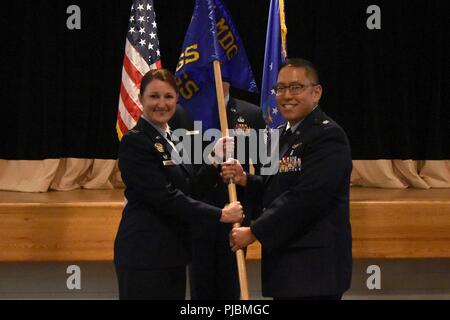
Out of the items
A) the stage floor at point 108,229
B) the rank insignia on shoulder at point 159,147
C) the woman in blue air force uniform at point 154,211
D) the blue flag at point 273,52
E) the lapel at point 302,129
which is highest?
the blue flag at point 273,52

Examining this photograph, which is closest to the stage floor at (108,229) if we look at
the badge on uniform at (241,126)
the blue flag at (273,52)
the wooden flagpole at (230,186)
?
the blue flag at (273,52)

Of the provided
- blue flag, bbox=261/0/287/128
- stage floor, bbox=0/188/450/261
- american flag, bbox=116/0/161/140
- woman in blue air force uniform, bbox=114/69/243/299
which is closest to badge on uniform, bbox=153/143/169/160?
woman in blue air force uniform, bbox=114/69/243/299

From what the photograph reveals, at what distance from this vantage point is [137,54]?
4438 millimetres

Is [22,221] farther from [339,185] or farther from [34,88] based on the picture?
[339,185]

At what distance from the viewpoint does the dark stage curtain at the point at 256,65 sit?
627 cm

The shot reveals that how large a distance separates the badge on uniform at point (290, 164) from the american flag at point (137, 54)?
1.91 meters

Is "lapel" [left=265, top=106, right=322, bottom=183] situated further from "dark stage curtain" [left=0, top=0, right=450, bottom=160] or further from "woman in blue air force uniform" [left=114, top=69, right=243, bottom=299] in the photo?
"dark stage curtain" [left=0, top=0, right=450, bottom=160]

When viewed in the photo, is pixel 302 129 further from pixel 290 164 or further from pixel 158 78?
pixel 158 78

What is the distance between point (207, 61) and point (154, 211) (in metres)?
0.91

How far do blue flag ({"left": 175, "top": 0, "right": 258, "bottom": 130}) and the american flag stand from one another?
1000 mm

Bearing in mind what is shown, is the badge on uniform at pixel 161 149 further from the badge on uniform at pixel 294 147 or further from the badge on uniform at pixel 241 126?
the badge on uniform at pixel 241 126

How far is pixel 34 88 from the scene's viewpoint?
6.31 meters

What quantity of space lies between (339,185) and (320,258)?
0.29 metres

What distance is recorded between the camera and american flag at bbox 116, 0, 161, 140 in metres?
4.43
